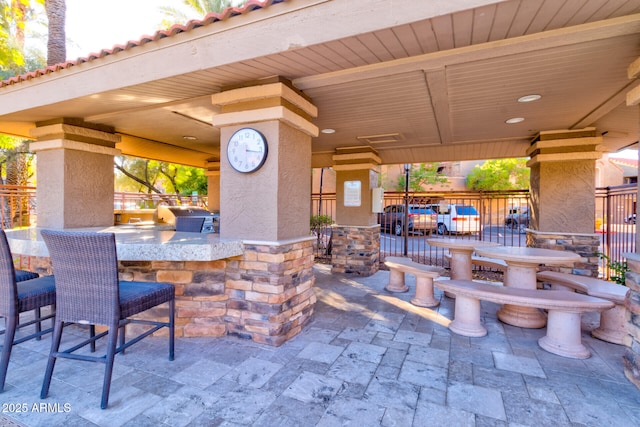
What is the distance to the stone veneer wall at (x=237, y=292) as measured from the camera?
9.21 ft

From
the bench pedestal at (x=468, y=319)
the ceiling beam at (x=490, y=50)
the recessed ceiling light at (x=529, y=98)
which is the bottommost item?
the bench pedestal at (x=468, y=319)

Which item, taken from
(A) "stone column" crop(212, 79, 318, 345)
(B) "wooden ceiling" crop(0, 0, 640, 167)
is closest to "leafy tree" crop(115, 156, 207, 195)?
(B) "wooden ceiling" crop(0, 0, 640, 167)

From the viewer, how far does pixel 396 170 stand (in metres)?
20.2

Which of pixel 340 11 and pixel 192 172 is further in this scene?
pixel 192 172

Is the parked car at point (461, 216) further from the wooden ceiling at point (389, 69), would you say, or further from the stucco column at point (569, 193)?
the wooden ceiling at point (389, 69)

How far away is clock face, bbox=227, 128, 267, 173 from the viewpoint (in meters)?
2.79

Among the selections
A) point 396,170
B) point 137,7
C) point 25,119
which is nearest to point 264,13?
point 25,119

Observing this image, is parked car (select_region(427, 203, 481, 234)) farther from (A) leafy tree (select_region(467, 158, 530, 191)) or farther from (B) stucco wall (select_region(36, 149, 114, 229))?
(B) stucco wall (select_region(36, 149, 114, 229))

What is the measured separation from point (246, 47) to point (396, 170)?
1885 cm

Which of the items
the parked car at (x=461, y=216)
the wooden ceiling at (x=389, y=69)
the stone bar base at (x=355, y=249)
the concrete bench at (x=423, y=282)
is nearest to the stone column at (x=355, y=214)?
the stone bar base at (x=355, y=249)

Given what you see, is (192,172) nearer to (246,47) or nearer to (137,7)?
(137,7)

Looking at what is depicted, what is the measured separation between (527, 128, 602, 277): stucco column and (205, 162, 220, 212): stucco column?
6.55 metres

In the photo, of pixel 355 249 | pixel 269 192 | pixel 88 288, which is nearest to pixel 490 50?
pixel 269 192

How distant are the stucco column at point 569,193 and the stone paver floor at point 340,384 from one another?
2.07 m
